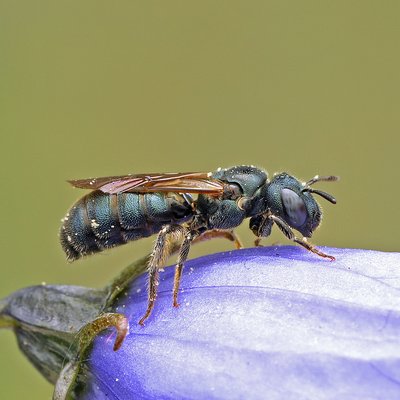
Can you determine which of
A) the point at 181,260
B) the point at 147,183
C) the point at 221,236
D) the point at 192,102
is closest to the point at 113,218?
the point at 147,183

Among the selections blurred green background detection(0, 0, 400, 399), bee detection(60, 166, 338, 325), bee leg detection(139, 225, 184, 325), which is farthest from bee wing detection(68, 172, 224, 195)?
blurred green background detection(0, 0, 400, 399)

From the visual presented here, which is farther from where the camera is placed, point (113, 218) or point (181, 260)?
point (113, 218)

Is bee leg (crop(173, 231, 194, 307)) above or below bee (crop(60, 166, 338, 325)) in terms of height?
below

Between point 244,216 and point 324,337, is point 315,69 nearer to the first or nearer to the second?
point 244,216

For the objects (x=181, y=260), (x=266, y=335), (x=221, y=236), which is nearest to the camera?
Answer: (x=266, y=335)

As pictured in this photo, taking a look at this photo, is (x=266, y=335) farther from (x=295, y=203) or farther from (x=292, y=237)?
(x=295, y=203)

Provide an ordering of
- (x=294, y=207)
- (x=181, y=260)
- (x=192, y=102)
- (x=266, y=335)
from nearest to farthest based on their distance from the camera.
→ 1. (x=266, y=335)
2. (x=181, y=260)
3. (x=294, y=207)
4. (x=192, y=102)

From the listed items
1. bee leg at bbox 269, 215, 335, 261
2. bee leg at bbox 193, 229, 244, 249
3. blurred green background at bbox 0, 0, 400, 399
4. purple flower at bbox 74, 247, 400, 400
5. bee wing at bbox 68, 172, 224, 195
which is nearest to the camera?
purple flower at bbox 74, 247, 400, 400

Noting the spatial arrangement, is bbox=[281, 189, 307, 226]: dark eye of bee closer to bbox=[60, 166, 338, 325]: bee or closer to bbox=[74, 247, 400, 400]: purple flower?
bbox=[60, 166, 338, 325]: bee

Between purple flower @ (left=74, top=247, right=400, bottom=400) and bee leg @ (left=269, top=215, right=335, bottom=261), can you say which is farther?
bee leg @ (left=269, top=215, right=335, bottom=261)
